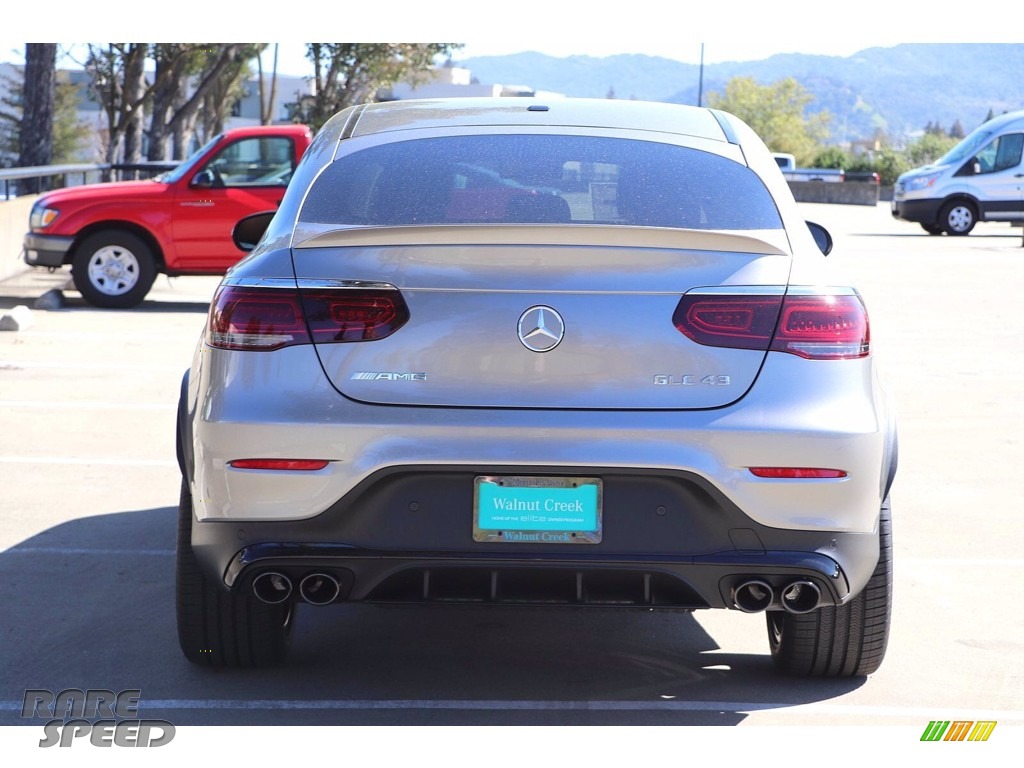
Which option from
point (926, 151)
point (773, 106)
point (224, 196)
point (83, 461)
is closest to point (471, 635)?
point (83, 461)

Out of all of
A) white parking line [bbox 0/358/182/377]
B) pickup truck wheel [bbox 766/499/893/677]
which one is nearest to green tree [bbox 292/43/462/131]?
white parking line [bbox 0/358/182/377]

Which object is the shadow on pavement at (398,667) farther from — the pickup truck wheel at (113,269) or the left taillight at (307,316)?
the pickup truck wheel at (113,269)

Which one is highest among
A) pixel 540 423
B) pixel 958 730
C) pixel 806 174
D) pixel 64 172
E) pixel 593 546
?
pixel 806 174

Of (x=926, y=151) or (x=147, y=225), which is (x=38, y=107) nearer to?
(x=147, y=225)

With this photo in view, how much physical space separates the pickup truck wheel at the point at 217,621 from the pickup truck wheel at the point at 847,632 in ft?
4.91

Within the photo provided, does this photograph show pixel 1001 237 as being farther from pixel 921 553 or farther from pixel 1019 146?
pixel 921 553

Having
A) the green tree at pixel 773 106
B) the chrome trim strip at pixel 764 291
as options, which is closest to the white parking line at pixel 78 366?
the chrome trim strip at pixel 764 291

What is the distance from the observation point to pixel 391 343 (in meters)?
3.82

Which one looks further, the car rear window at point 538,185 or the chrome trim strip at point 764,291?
the car rear window at point 538,185

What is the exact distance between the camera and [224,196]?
49.5 ft

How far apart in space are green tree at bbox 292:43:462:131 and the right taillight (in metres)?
40.0

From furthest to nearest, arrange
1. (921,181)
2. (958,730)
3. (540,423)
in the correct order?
(921,181), (958,730), (540,423)

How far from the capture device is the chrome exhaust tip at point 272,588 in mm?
3947

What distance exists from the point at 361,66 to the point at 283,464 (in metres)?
43.2
